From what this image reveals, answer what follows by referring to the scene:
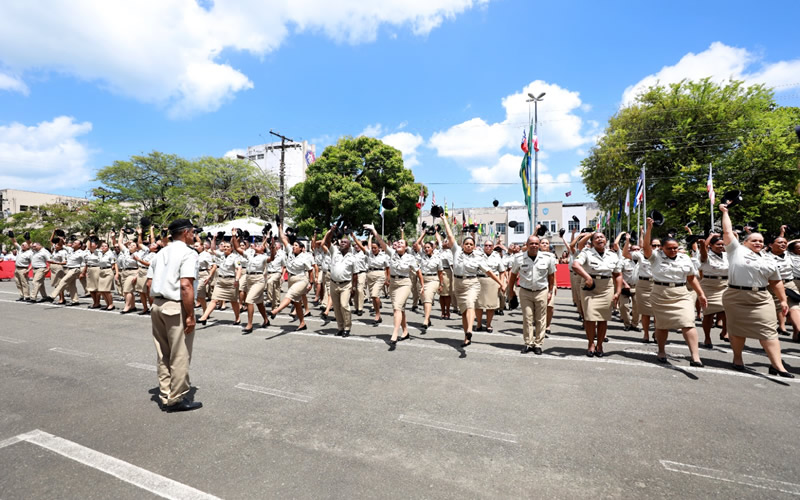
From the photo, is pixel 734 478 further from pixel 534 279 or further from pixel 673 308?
pixel 534 279

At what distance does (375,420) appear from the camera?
4.03 meters

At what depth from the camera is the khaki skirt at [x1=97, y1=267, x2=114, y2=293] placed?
11914 mm

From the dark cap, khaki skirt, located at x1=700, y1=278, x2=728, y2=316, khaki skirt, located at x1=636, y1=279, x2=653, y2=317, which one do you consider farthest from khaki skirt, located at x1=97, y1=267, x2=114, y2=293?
khaki skirt, located at x1=700, y1=278, x2=728, y2=316

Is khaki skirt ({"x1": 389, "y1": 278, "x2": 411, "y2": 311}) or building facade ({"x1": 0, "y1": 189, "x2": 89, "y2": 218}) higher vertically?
building facade ({"x1": 0, "y1": 189, "x2": 89, "y2": 218})

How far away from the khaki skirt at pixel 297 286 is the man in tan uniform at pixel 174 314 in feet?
12.8

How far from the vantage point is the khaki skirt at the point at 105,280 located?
11914mm

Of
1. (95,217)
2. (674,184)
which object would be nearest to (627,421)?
(674,184)

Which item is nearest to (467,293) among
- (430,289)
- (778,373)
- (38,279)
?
(430,289)

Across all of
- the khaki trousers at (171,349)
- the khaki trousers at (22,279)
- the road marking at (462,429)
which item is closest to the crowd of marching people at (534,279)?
the khaki trousers at (171,349)

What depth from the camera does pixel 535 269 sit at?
21.9ft

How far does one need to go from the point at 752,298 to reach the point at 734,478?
3558 millimetres

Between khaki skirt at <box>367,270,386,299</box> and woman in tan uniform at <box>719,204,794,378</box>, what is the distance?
680 centimetres

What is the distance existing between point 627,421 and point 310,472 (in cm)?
301

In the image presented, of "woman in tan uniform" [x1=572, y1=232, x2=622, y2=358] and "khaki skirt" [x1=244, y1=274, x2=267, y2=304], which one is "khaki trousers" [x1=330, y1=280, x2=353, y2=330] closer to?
"khaki skirt" [x1=244, y1=274, x2=267, y2=304]
